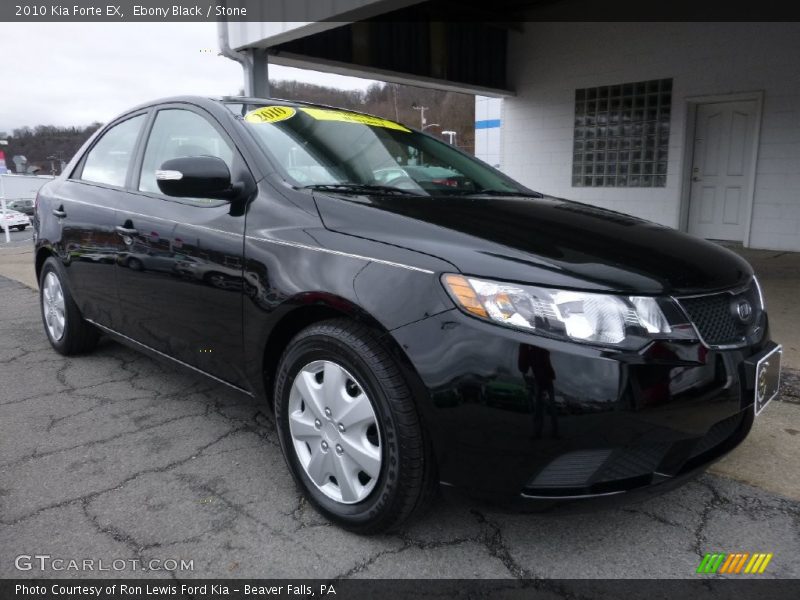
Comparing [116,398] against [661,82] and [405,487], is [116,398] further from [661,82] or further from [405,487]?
[661,82]

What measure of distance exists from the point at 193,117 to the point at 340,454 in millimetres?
1711

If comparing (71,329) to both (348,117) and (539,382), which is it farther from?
(539,382)

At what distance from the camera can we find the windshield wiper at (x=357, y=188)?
229cm

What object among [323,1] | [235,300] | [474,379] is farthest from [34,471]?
[323,1]

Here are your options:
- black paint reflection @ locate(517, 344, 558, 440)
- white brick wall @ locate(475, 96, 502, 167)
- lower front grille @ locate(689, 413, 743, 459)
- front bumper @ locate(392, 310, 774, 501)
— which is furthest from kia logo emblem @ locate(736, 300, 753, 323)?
white brick wall @ locate(475, 96, 502, 167)

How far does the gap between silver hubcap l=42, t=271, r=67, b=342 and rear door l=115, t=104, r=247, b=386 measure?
0.95 m

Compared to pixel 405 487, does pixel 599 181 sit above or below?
above

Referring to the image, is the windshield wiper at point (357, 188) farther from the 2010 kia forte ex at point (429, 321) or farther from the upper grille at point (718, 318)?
the upper grille at point (718, 318)

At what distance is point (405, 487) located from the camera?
1799 millimetres

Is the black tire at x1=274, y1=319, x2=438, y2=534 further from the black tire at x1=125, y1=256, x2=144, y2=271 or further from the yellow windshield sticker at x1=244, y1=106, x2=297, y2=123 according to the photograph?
the black tire at x1=125, y1=256, x2=144, y2=271

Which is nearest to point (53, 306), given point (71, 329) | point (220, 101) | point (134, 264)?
point (71, 329)

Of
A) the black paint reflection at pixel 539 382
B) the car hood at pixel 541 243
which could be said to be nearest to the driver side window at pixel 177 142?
the car hood at pixel 541 243

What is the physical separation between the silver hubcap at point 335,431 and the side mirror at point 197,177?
0.79 metres

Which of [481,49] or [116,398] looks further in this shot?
[481,49]
